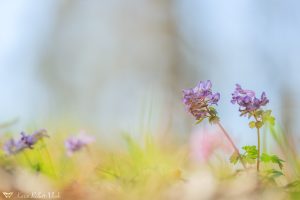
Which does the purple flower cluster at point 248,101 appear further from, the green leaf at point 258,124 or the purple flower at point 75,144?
the purple flower at point 75,144

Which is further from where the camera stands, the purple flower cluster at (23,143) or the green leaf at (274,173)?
the purple flower cluster at (23,143)

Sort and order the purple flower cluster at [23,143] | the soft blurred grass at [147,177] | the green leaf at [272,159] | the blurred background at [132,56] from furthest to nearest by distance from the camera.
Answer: the blurred background at [132,56]
the purple flower cluster at [23,143]
the green leaf at [272,159]
the soft blurred grass at [147,177]

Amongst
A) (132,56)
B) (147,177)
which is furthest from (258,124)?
(132,56)

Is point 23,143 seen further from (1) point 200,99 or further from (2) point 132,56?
(2) point 132,56

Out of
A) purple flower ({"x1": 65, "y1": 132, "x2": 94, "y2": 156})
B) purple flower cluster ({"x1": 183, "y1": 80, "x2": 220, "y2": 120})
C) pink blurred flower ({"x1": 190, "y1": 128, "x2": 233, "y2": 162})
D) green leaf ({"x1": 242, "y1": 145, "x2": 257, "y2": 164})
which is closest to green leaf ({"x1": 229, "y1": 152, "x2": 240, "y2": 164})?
green leaf ({"x1": 242, "y1": 145, "x2": 257, "y2": 164})

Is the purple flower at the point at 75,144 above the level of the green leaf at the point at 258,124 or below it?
above

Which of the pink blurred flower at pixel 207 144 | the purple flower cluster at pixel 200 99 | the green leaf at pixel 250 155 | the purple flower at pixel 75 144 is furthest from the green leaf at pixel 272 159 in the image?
the purple flower at pixel 75 144

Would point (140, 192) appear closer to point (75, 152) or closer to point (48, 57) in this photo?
point (75, 152)
